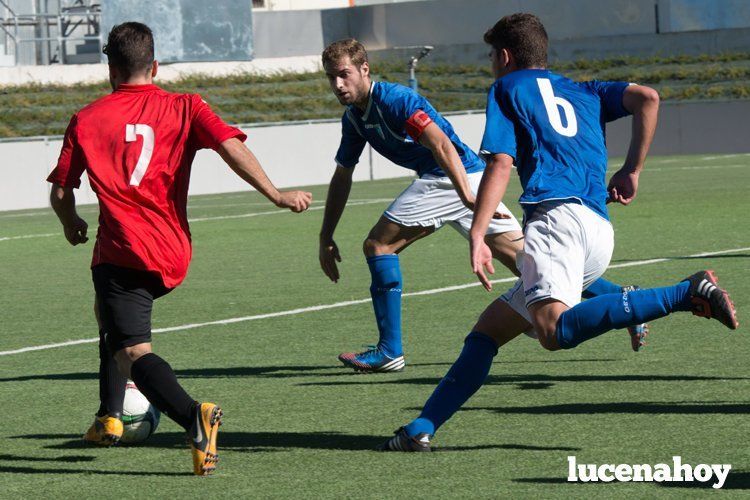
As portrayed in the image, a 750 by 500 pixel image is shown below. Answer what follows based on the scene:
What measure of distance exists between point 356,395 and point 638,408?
148 cm

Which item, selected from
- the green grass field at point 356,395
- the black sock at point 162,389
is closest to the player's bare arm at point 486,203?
the green grass field at point 356,395

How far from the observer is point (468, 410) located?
275 inches

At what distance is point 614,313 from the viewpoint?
225 inches

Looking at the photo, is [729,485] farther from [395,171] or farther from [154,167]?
Result: [395,171]

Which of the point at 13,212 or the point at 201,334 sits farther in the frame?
the point at 13,212

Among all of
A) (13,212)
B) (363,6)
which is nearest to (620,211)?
(13,212)

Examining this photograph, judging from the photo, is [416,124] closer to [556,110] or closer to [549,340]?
[556,110]

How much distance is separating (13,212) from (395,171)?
9.95 m

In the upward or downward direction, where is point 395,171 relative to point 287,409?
downward

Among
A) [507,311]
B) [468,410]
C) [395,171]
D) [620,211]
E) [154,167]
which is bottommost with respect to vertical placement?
[395,171]

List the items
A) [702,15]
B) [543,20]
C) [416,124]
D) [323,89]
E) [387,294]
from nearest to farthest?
[416,124] → [387,294] → [323,89] → [702,15] → [543,20]

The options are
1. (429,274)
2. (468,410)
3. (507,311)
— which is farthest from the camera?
(429,274)

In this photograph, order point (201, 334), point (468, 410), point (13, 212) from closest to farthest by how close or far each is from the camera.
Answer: point (468, 410), point (201, 334), point (13, 212)

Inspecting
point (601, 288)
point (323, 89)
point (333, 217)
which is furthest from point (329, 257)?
point (323, 89)
